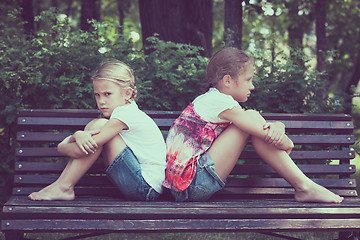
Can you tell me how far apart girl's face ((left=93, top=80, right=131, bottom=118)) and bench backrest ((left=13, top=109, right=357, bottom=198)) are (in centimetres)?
36

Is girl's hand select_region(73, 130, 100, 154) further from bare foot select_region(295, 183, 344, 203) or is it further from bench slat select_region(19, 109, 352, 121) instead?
bare foot select_region(295, 183, 344, 203)

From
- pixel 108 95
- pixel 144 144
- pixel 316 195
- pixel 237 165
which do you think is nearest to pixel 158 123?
pixel 144 144

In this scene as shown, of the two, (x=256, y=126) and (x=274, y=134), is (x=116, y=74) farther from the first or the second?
(x=274, y=134)

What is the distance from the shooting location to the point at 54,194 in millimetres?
3113

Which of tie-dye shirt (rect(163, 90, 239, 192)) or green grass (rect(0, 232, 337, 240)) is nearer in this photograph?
tie-dye shirt (rect(163, 90, 239, 192))

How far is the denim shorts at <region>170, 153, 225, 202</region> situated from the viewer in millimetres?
3180

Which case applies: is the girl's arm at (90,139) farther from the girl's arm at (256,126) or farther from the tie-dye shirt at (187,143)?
the girl's arm at (256,126)

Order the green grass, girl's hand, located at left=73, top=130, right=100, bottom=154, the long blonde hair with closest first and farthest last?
girl's hand, located at left=73, top=130, right=100, bottom=154 → the long blonde hair → the green grass

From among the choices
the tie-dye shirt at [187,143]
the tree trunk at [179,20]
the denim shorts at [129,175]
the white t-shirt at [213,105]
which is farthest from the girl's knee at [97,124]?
the tree trunk at [179,20]

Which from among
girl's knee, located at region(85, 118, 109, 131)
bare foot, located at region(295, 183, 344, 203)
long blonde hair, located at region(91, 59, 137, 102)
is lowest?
bare foot, located at region(295, 183, 344, 203)

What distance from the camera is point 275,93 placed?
447cm

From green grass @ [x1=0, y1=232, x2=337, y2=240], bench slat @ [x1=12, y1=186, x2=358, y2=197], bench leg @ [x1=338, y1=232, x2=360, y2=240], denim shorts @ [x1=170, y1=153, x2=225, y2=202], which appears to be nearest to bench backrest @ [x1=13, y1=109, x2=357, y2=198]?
bench slat @ [x1=12, y1=186, x2=358, y2=197]

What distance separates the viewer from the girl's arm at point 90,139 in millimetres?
3066

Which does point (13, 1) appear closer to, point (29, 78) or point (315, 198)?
point (29, 78)
